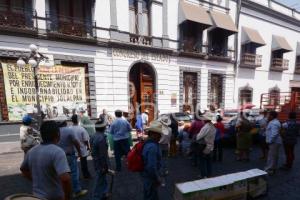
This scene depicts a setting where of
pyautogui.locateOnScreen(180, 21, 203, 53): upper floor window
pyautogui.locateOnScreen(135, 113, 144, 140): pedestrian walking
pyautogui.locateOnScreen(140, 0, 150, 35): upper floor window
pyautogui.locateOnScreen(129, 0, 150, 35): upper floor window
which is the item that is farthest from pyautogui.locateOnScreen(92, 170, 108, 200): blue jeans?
pyautogui.locateOnScreen(180, 21, 203, 53): upper floor window

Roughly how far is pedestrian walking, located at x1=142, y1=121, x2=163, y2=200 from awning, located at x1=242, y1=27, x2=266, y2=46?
17.1m

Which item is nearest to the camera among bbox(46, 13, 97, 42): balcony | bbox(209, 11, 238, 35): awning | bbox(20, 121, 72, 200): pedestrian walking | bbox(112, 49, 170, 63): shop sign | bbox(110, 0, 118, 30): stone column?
bbox(20, 121, 72, 200): pedestrian walking

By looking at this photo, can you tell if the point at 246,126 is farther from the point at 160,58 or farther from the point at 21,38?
the point at 21,38

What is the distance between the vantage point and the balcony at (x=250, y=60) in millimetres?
18047

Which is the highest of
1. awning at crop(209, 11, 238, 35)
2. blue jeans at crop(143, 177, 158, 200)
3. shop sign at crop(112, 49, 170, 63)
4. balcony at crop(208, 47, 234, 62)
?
awning at crop(209, 11, 238, 35)

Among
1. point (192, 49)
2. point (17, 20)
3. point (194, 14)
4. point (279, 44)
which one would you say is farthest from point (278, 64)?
point (17, 20)

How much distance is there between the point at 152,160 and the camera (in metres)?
3.16

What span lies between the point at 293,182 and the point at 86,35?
36.0 ft

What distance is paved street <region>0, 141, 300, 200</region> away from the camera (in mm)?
4652

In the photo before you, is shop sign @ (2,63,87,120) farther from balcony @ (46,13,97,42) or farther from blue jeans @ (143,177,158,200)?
blue jeans @ (143,177,158,200)

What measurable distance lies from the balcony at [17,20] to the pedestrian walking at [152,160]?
9.26 m

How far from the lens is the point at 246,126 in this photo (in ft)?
22.8

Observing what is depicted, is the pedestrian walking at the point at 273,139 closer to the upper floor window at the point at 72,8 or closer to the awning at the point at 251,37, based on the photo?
the upper floor window at the point at 72,8

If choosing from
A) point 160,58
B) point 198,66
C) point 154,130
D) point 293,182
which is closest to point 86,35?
point 160,58
